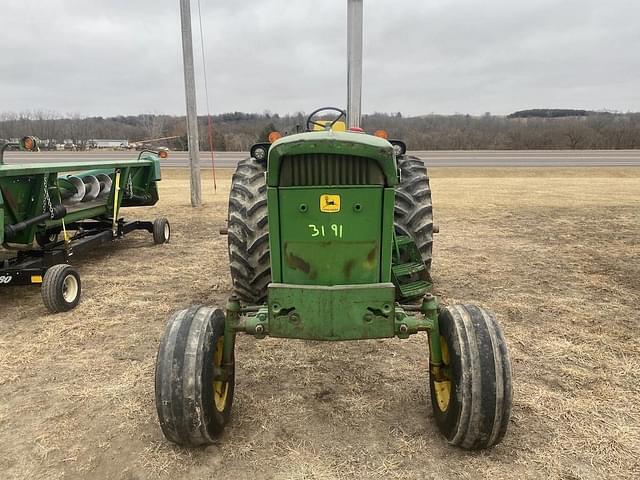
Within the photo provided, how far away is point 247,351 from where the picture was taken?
12.9 ft

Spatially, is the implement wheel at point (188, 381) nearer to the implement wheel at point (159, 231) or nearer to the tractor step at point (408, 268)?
the tractor step at point (408, 268)

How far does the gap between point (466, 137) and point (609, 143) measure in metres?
12.4

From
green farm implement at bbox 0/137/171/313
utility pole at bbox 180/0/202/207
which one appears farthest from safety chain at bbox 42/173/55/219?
utility pole at bbox 180/0/202/207

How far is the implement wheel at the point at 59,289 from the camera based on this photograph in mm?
4656

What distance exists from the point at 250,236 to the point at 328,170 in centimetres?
152

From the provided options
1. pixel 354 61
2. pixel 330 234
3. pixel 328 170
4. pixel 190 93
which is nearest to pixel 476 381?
pixel 330 234

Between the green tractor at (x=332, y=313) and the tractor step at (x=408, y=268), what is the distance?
4.09 feet

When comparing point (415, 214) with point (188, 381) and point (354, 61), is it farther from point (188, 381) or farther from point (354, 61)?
point (354, 61)

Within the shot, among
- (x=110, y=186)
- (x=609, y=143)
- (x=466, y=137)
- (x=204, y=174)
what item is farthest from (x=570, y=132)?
(x=110, y=186)

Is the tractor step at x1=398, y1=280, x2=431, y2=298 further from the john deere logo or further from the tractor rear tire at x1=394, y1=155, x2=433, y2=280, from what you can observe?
the john deere logo

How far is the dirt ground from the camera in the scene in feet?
8.50

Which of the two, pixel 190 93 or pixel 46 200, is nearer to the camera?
pixel 46 200

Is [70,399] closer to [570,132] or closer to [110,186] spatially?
[110,186]

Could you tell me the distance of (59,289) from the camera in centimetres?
470
